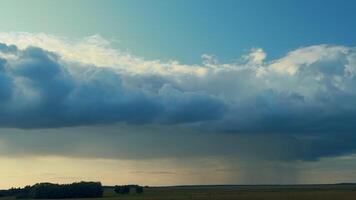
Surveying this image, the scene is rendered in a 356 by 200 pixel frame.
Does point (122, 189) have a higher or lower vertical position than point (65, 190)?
higher

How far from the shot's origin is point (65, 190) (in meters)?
165

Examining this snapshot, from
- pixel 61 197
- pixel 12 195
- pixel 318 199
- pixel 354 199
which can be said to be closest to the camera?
pixel 354 199

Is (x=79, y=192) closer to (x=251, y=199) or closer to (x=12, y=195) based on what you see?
(x=12, y=195)

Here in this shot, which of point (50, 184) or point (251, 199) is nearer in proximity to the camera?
point (251, 199)

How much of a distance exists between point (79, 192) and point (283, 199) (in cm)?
7549

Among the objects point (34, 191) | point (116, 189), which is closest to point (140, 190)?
point (116, 189)

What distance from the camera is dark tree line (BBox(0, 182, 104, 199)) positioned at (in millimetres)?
163500

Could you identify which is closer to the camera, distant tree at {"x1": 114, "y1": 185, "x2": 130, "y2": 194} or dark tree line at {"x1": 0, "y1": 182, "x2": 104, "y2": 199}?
dark tree line at {"x1": 0, "y1": 182, "x2": 104, "y2": 199}

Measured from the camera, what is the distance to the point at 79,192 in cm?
16738

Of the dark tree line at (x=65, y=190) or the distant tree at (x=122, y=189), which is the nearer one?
the dark tree line at (x=65, y=190)

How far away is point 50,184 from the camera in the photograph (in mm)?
168125

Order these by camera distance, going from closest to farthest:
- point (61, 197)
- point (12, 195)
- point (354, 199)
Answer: point (354, 199), point (61, 197), point (12, 195)

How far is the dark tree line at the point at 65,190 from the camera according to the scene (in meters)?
164

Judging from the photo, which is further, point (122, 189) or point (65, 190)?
point (122, 189)
